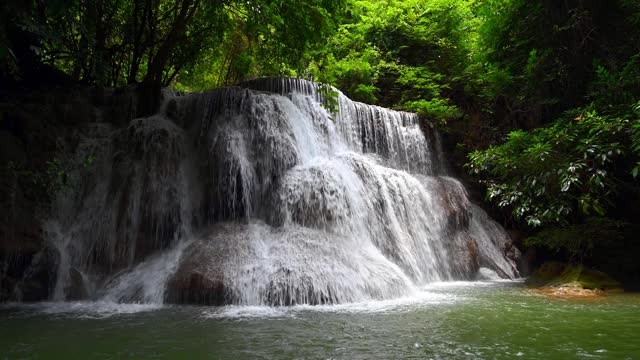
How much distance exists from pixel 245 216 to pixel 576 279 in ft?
21.4

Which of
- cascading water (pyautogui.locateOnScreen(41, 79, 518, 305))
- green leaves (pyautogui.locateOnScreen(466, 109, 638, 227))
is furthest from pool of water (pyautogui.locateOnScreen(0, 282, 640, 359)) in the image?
green leaves (pyautogui.locateOnScreen(466, 109, 638, 227))

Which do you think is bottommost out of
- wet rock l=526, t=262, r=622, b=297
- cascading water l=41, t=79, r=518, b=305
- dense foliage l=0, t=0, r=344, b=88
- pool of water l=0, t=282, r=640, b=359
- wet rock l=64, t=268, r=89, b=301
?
pool of water l=0, t=282, r=640, b=359

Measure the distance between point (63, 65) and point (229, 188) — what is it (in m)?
10.1

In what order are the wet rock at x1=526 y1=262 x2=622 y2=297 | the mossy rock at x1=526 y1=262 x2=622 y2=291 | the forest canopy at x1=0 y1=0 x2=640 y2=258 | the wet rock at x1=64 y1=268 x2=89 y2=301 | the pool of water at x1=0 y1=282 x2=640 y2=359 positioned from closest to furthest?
the pool of water at x1=0 y1=282 x2=640 y2=359, the forest canopy at x1=0 y1=0 x2=640 y2=258, the wet rock at x1=64 y1=268 x2=89 y2=301, the wet rock at x1=526 y1=262 x2=622 y2=297, the mossy rock at x1=526 y1=262 x2=622 y2=291

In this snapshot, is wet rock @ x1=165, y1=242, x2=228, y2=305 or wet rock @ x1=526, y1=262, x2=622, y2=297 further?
wet rock @ x1=526, y1=262, x2=622, y2=297

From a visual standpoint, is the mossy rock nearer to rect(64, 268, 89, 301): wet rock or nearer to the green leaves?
the green leaves

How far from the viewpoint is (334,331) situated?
486 centimetres

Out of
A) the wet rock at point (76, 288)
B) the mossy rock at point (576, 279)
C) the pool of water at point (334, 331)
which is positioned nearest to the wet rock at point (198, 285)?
the pool of water at point (334, 331)

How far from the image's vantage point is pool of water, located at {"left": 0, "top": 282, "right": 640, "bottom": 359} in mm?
4027

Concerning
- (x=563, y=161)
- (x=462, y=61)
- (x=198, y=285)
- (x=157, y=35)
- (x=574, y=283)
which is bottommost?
(x=574, y=283)

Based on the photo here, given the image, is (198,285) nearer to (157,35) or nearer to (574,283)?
(574,283)

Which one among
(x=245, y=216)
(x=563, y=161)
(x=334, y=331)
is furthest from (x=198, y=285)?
(x=563, y=161)

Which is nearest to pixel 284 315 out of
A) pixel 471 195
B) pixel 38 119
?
pixel 38 119

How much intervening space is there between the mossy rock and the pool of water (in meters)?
1.48
